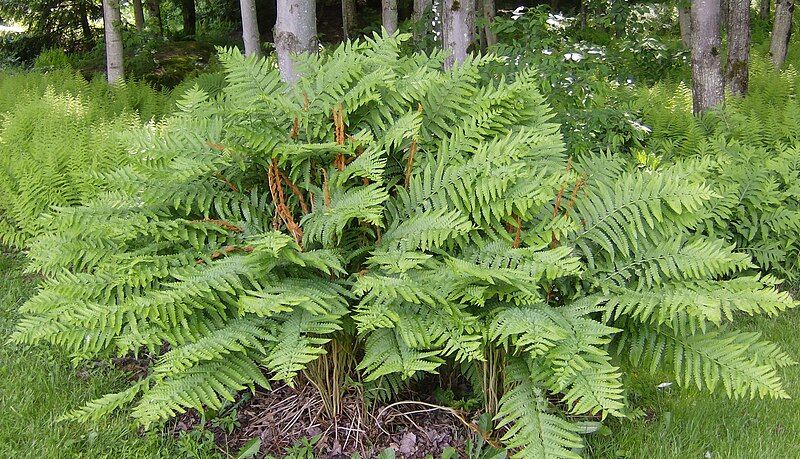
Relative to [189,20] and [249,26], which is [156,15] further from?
[249,26]

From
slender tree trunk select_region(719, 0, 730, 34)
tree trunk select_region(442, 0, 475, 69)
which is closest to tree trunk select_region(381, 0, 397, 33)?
tree trunk select_region(442, 0, 475, 69)

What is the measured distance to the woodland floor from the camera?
10.4 feet

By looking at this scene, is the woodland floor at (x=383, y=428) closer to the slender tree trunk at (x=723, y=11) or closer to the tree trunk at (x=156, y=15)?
the slender tree trunk at (x=723, y=11)

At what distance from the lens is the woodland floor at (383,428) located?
10.4ft

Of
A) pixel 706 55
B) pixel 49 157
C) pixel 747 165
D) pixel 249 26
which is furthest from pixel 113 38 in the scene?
pixel 747 165

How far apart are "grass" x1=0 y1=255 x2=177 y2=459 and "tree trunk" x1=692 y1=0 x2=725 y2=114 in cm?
581

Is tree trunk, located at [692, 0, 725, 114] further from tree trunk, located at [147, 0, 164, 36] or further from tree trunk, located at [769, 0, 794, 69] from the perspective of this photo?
tree trunk, located at [147, 0, 164, 36]

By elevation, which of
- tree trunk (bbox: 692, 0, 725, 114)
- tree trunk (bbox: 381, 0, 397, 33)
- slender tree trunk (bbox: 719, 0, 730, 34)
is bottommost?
tree trunk (bbox: 692, 0, 725, 114)

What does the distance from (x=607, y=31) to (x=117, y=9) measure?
11.4m

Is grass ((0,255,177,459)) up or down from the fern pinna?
down

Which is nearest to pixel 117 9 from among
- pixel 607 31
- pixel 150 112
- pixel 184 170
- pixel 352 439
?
pixel 150 112

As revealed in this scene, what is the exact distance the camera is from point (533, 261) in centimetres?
278

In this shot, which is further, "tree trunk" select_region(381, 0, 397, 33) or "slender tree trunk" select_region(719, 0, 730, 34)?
"tree trunk" select_region(381, 0, 397, 33)

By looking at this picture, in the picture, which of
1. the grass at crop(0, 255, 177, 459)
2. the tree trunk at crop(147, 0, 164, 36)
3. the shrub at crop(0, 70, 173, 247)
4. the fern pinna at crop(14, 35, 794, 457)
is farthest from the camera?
the tree trunk at crop(147, 0, 164, 36)
